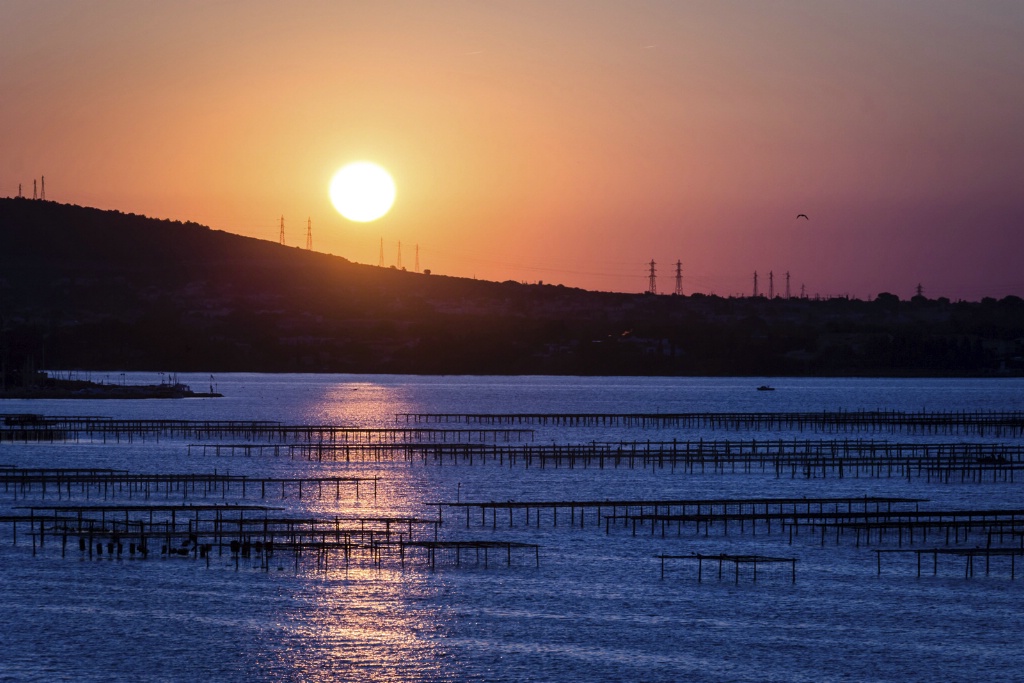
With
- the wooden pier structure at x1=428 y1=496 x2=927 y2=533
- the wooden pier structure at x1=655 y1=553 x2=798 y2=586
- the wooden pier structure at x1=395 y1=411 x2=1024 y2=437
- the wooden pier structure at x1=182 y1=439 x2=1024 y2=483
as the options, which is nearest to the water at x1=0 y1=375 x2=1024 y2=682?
the wooden pier structure at x1=655 y1=553 x2=798 y2=586

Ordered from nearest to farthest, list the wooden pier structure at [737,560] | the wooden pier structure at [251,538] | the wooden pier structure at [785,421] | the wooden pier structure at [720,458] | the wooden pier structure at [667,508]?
the wooden pier structure at [737,560]
the wooden pier structure at [251,538]
the wooden pier structure at [667,508]
the wooden pier structure at [720,458]
the wooden pier structure at [785,421]

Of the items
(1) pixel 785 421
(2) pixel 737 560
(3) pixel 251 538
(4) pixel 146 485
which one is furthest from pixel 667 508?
(1) pixel 785 421

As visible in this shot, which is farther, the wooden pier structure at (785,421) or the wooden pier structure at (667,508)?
the wooden pier structure at (785,421)

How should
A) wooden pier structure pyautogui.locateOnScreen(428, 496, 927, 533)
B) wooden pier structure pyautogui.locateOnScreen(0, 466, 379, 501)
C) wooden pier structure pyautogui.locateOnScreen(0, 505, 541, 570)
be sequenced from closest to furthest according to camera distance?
1. wooden pier structure pyautogui.locateOnScreen(0, 505, 541, 570)
2. wooden pier structure pyautogui.locateOnScreen(428, 496, 927, 533)
3. wooden pier structure pyautogui.locateOnScreen(0, 466, 379, 501)

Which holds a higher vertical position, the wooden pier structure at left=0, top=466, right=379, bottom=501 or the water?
the wooden pier structure at left=0, top=466, right=379, bottom=501

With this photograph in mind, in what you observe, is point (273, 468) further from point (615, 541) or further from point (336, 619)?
point (336, 619)

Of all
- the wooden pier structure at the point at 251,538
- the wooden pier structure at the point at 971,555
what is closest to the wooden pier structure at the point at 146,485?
the wooden pier structure at the point at 251,538

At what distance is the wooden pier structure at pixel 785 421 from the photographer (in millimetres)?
127688

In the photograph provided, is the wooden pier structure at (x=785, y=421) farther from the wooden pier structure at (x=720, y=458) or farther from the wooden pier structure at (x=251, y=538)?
the wooden pier structure at (x=251, y=538)

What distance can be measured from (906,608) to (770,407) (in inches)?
5614

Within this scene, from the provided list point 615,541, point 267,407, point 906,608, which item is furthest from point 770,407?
point 906,608

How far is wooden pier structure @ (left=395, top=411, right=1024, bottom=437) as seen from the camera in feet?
419

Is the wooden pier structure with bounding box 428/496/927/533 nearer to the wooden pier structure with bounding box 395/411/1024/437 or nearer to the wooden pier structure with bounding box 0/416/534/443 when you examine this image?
the wooden pier structure with bounding box 0/416/534/443

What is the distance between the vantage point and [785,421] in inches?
5438
